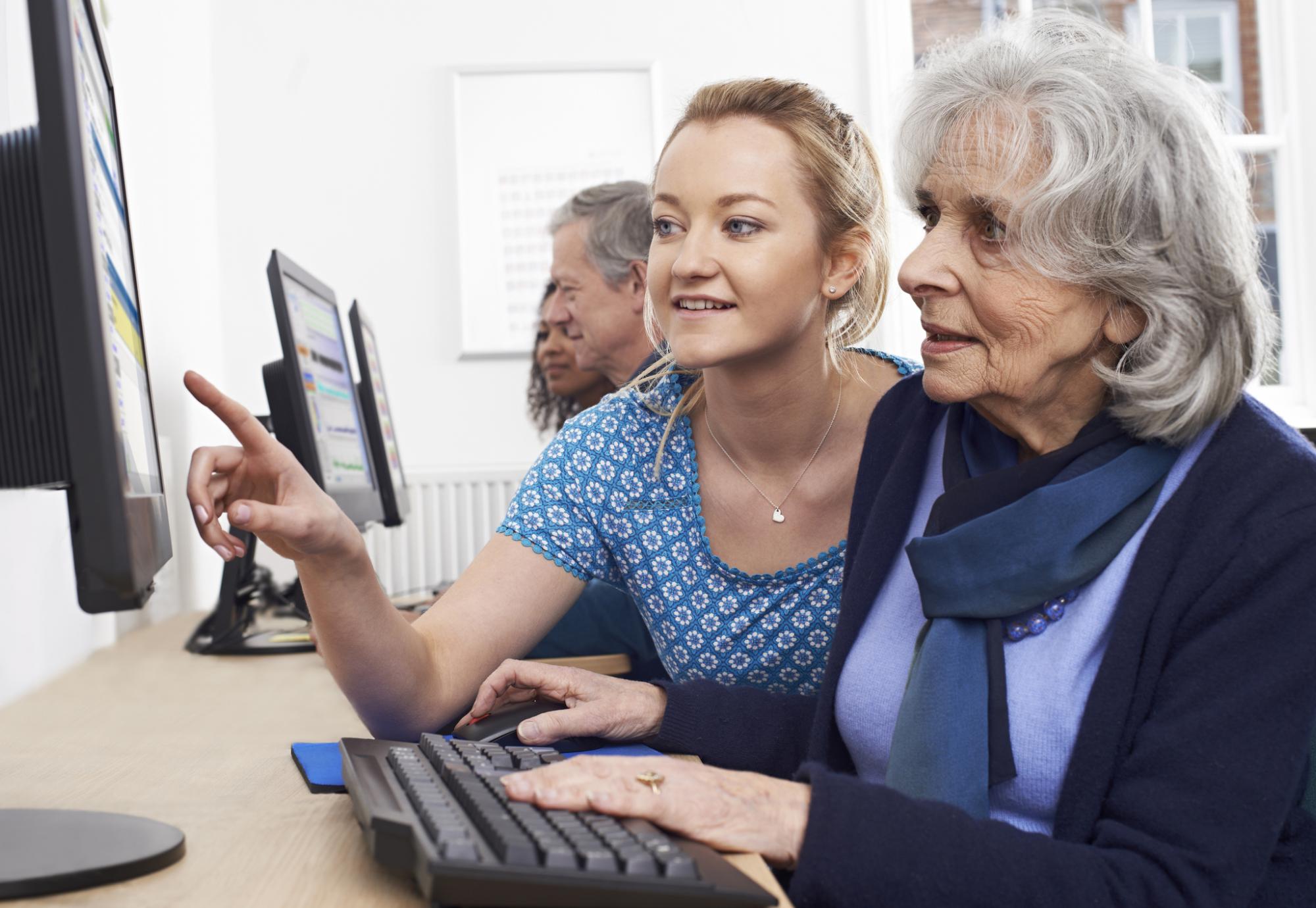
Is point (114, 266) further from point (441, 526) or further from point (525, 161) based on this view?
point (525, 161)

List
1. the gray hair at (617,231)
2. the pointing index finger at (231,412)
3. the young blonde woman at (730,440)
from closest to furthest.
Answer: the pointing index finger at (231,412), the young blonde woman at (730,440), the gray hair at (617,231)

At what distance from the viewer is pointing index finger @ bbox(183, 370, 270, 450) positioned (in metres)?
0.85

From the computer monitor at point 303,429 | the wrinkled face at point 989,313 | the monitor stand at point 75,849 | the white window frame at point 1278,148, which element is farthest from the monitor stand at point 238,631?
the white window frame at point 1278,148

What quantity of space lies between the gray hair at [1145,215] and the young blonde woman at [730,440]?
1.39 feet

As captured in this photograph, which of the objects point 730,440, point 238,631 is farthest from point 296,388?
point 730,440

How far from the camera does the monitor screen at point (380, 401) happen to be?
2.29 meters

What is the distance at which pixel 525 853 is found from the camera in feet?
1.95

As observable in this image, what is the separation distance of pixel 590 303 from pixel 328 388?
2.66 feet

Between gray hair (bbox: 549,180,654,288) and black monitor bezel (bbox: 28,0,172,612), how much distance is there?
6.17 ft

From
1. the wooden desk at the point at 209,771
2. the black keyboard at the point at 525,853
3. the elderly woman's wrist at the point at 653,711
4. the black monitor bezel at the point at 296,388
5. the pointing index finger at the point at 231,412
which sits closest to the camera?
the black keyboard at the point at 525,853

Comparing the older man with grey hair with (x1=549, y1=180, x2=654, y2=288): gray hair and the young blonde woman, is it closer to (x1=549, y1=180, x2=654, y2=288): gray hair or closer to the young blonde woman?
(x1=549, y1=180, x2=654, y2=288): gray hair

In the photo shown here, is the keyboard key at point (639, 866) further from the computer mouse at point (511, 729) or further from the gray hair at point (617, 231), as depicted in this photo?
the gray hair at point (617, 231)

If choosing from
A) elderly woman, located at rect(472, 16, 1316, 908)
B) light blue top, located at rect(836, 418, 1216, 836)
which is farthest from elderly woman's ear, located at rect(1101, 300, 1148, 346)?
light blue top, located at rect(836, 418, 1216, 836)

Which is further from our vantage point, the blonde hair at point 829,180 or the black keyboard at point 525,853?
the blonde hair at point 829,180
